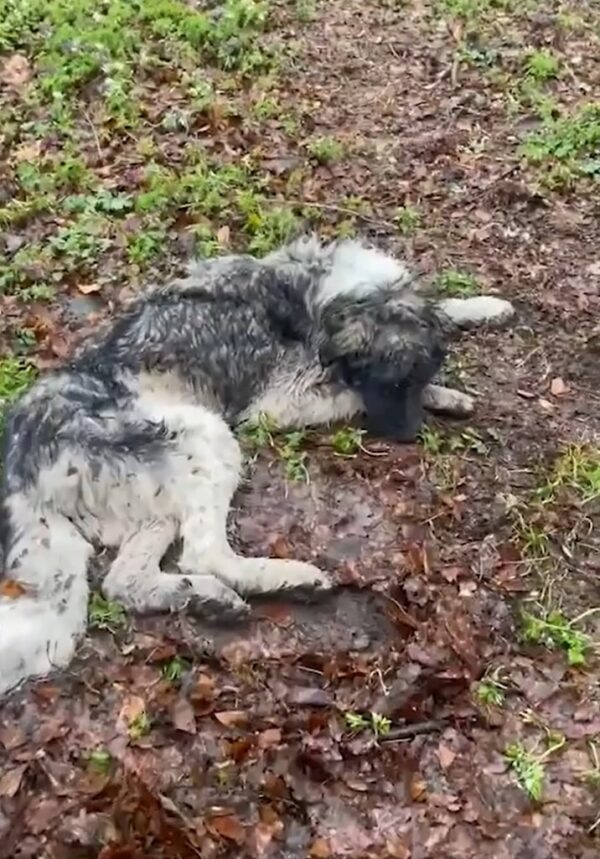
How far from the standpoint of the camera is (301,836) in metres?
4.21

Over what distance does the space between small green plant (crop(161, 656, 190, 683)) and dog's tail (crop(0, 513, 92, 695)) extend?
0.38m

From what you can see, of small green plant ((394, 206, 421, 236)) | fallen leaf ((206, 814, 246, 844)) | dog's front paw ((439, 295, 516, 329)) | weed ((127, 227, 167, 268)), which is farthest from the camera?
small green plant ((394, 206, 421, 236))

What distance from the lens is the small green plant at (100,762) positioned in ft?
14.4

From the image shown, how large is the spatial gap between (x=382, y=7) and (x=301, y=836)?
7257 mm

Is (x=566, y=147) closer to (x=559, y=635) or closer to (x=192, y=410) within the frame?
(x=192, y=410)

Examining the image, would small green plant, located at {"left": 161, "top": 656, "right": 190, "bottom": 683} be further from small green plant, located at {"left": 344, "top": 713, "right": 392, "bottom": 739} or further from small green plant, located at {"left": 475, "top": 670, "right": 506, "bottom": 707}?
small green plant, located at {"left": 475, "top": 670, "right": 506, "bottom": 707}

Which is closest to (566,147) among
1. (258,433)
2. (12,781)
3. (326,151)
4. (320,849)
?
(326,151)

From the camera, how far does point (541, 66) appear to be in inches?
341

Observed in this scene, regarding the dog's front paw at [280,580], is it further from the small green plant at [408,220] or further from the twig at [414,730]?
the small green plant at [408,220]

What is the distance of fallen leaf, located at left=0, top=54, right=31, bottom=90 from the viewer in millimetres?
8656

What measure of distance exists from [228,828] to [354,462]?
209 centimetres

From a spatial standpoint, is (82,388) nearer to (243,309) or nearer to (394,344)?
(243,309)

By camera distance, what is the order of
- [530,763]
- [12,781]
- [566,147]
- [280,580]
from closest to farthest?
[12,781] < [530,763] < [280,580] < [566,147]

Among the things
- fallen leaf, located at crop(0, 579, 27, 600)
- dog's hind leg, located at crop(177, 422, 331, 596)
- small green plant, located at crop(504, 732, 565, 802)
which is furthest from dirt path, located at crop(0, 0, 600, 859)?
fallen leaf, located at crop(0, 579, 27, 600)
